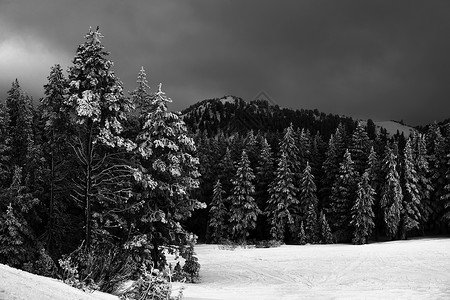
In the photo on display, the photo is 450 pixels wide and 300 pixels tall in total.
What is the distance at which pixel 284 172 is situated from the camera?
49656mm

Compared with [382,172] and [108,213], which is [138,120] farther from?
[382,172]

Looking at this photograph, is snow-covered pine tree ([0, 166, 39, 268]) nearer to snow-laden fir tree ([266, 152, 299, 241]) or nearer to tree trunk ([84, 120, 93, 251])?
tree trunk ([84, 120, 93, 251])

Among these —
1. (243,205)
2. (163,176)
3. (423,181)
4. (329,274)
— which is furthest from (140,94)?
(423,181)

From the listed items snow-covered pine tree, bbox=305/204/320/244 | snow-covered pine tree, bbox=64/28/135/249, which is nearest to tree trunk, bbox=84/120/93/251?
snow-covered pine tree, bbox=64/28/135/249

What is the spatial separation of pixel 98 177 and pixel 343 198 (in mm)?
38094

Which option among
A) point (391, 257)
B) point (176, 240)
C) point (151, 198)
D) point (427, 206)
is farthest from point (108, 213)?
point (427, 206)

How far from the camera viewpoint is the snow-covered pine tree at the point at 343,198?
158 ft

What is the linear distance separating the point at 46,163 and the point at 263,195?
123ft

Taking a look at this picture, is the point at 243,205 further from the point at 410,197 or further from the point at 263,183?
the point at 410,197

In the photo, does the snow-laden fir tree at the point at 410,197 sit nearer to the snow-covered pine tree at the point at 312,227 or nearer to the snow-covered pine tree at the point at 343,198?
the snow-covered pine tree at the point at 343,198

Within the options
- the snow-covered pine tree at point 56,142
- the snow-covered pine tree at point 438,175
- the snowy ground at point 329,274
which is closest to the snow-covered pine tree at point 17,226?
the snow-covered pine tree at point 56,142

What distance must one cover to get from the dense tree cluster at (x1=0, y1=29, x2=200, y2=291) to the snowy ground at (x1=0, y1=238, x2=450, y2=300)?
4.30 meters

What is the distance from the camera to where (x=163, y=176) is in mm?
21141

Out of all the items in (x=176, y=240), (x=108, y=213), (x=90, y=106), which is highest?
(x=90, y=106)
